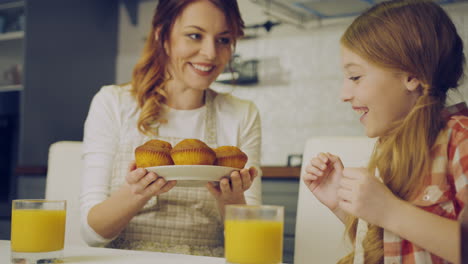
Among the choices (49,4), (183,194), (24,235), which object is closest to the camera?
(24,235)

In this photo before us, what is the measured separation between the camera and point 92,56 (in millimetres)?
4414

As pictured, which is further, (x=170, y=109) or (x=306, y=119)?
(x=306, y=119)

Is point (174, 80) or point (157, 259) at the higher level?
point (174, 80)

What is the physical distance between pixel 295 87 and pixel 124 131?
2281 millimetres

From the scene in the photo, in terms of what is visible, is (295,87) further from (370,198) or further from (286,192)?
(370,198)

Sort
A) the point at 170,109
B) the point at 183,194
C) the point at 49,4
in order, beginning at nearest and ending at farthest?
1. the point at 183,194
2. the point at 170,109
3. the point at 49,4

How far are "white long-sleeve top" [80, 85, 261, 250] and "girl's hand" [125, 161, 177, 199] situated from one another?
35 centimetres

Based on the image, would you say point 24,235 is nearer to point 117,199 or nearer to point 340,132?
point 117,199

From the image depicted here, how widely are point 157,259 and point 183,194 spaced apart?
0.70 m

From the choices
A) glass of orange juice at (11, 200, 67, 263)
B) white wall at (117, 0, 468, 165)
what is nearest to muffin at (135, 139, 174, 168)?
glass of orange juice at (11, 200, 67, 263)

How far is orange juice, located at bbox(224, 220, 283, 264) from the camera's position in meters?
0.80

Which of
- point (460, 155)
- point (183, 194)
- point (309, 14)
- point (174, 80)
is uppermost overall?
point (309, 14)

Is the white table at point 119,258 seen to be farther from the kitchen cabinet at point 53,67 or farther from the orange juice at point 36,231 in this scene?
the kitchen cabinet at point 53,67

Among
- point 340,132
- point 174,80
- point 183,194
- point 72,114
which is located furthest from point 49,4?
point 183,194
